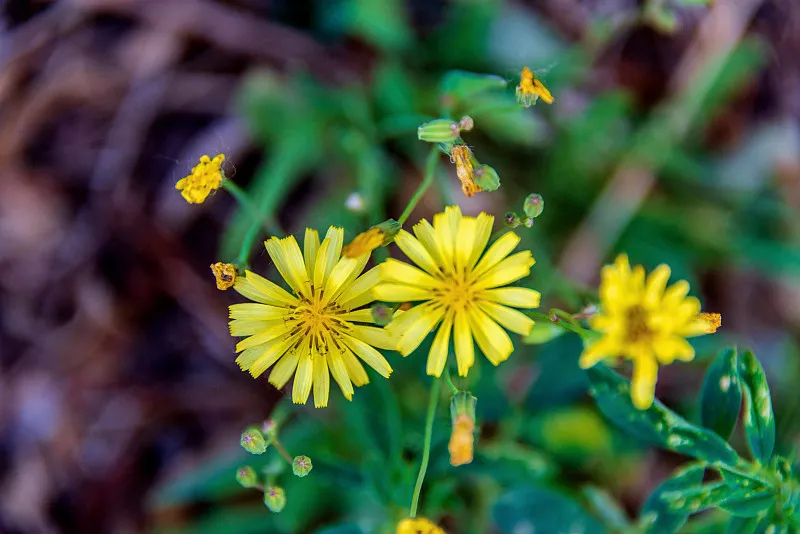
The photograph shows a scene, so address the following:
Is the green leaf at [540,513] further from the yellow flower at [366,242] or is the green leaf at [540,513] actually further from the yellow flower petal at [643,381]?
the yellow flower at [366,242]

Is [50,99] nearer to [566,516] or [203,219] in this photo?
[203,219]

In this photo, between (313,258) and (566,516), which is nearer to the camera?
(313,258)

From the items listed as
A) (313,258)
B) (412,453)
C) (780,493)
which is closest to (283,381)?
(313,258)

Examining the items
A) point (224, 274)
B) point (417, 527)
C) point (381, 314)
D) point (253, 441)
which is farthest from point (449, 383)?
point (224, 274)

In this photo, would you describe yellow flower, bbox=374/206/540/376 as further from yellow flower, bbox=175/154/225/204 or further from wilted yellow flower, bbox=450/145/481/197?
yellow flower, bbox=175/154/225/204

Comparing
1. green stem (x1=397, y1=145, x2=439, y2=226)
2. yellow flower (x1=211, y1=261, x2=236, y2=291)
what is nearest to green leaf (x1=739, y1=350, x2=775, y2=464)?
green stem (x1=397, y1=145, x2=439, y2=226)
